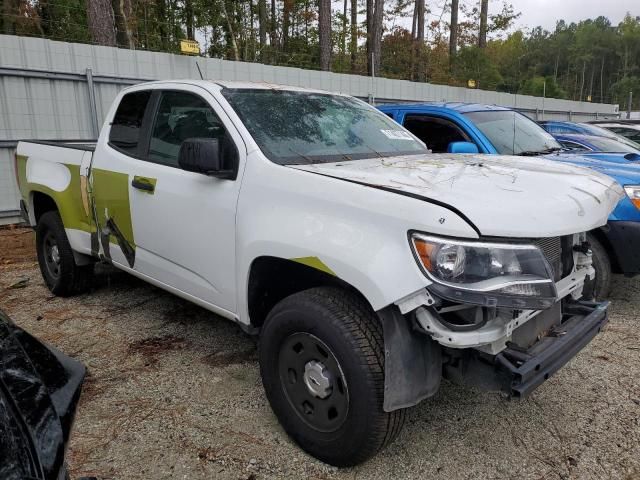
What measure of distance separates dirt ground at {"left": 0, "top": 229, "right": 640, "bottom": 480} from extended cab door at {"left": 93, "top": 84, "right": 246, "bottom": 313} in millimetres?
576

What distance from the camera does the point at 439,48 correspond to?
34.8 meters

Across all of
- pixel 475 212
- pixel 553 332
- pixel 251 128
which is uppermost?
pixel 251 128

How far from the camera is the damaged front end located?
2.06 meters

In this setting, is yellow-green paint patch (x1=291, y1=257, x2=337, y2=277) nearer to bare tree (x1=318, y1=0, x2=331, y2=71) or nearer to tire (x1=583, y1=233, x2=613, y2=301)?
tire (x1=583, y1=233, x2=613, y2=301)

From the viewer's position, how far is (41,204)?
197 inches

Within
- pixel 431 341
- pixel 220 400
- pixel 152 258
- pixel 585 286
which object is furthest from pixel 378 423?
pixel 152 258

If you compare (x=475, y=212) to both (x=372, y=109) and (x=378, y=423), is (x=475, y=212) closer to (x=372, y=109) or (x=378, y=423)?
(x=378, y=423)

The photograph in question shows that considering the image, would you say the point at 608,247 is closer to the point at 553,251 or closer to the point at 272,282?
the point at 553,251

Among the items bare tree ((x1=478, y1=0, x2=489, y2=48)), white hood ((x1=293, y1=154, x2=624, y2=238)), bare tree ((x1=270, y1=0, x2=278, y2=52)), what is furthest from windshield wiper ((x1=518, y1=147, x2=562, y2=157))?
bare tree ((x1=270, y1=0, x2=278, y2=52))

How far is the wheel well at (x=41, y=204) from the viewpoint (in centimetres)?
487

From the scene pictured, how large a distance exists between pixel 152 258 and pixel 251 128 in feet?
3.93

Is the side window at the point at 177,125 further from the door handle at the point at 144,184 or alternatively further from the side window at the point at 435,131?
the side window at the point at 435,131

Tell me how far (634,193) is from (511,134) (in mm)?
1745

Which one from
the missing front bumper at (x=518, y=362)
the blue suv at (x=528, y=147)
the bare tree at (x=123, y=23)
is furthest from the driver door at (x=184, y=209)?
the bare tree at (x=123, y=23)
